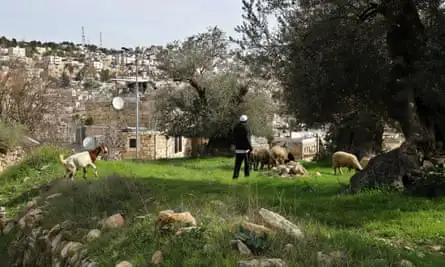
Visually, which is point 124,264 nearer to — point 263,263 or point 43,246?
point 263,263

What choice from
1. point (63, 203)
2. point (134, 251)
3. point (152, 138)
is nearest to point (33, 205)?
point (63, 203)

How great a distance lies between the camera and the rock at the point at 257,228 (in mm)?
6660

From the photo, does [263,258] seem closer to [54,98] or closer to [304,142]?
[54,98]

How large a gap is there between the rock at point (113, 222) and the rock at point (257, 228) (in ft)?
7.50

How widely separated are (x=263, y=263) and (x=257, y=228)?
0.97 meters

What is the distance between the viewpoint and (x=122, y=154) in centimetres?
3722

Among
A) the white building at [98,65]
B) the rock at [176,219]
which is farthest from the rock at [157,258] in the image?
the white building at [98,65]

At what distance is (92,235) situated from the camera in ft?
27.4

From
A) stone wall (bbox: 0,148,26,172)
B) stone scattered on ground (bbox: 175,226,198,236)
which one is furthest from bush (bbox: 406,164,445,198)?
stone wall (bbox: 0,148,26,172)

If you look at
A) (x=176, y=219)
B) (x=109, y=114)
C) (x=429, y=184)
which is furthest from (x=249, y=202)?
(x=109, y=114)

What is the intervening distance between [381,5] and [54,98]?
968 inches

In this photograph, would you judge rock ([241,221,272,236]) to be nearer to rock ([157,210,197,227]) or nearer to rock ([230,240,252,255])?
rock ([230,240,252,255])

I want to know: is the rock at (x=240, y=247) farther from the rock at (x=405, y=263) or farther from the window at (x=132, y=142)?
the window at (x=132, y=142)

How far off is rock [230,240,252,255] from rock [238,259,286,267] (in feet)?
1.06
